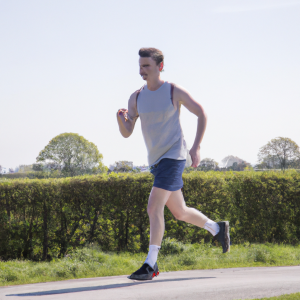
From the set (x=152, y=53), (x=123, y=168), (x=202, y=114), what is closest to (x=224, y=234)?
(x=202, y=114)

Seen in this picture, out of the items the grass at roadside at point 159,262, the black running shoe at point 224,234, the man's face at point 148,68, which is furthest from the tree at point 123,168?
the man's face at point 148,68

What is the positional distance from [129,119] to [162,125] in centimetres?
47

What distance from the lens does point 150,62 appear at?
3896mm

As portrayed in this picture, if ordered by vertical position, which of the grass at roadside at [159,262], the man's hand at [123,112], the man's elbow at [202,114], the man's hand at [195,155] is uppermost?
the man's hand at [123,112]

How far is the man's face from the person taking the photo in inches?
153

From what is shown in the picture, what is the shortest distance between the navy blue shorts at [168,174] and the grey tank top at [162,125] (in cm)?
5

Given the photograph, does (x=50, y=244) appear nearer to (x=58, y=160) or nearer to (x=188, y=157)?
(x=188, y=157)

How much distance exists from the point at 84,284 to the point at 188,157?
5.63ft

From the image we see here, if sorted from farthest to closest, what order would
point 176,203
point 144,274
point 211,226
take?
point 211,226
point 176,203
point 144,274

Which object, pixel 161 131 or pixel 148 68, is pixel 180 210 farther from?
pixel 148 68

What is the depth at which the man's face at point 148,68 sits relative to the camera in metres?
3.89

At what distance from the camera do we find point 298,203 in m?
7.04

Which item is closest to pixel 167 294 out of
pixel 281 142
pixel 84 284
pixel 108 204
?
pixel 84 284

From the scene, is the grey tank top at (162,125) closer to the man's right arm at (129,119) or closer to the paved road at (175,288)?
the man's right arm at (129,119)
